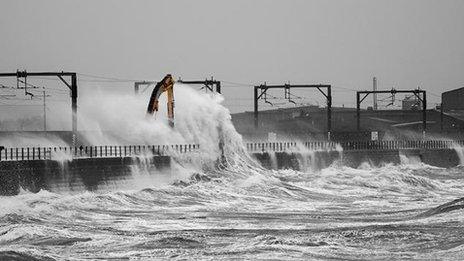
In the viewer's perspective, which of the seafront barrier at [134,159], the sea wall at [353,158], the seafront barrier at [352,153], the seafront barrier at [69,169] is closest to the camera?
the seafront barrier at [69,169]

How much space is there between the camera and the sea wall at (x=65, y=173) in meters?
43.8

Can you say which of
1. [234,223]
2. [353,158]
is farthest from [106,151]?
[353,158]

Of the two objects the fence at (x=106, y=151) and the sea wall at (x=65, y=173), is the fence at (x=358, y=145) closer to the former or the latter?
the fence at (x=106, y=151)

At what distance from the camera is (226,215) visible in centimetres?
4150

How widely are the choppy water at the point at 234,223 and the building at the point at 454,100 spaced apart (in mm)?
81281

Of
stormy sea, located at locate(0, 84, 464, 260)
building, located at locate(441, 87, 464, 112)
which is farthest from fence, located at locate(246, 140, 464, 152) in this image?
building, located at locate(441, 87, 464, 112)

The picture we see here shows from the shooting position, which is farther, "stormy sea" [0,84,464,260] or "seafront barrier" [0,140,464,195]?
"seafront barrier" [0,140,464,195]

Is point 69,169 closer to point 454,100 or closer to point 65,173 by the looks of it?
point 65,173

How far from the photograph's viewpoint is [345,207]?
152ft

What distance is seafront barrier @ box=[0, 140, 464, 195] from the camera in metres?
45.3

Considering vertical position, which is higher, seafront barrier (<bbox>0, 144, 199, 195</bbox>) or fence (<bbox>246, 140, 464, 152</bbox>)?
fence (<bbox>246, 140, 464, 152</bbox>)

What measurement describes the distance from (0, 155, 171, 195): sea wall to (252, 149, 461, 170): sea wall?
1995 cm

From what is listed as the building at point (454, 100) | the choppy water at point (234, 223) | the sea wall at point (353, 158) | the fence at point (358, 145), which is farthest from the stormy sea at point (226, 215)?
the building at point (454, 100)

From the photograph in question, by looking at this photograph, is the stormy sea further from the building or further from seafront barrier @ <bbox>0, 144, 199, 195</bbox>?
the building
